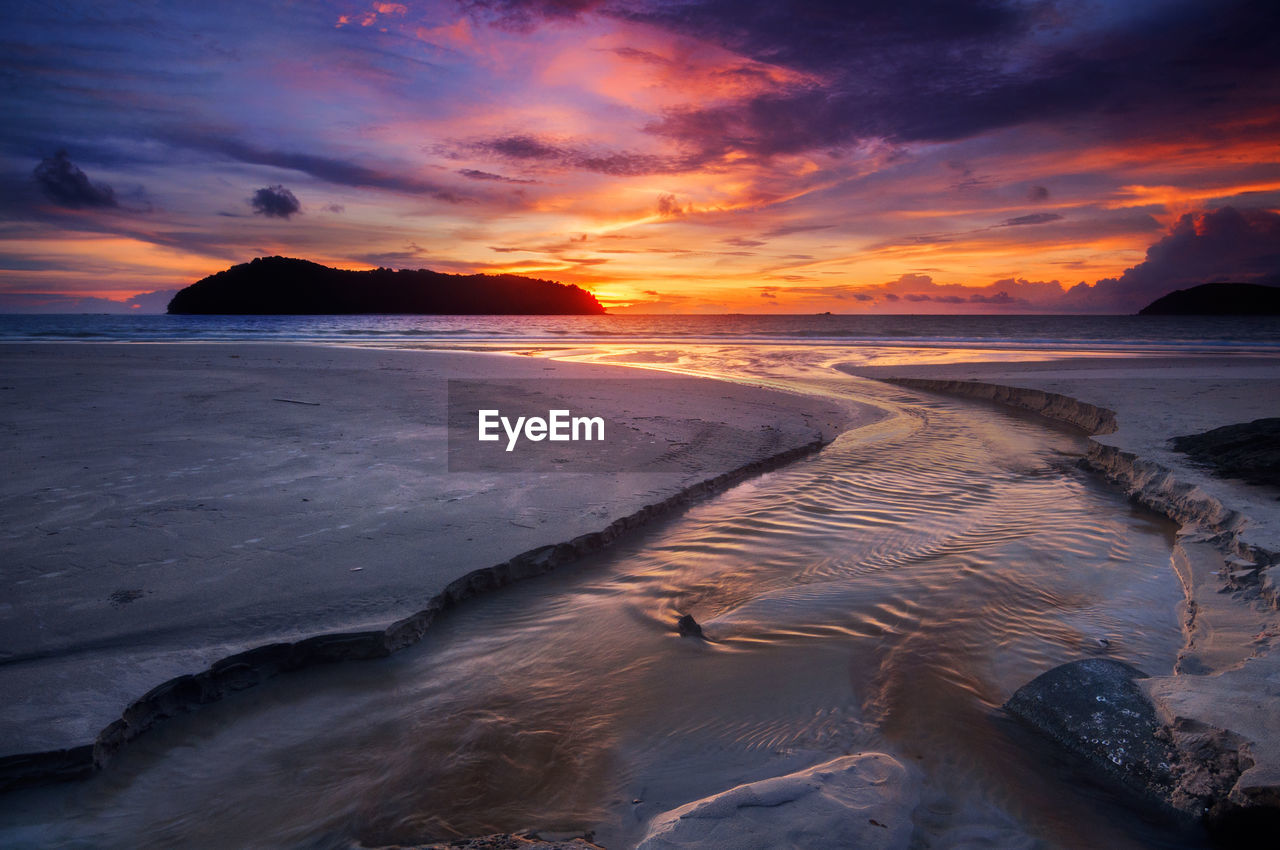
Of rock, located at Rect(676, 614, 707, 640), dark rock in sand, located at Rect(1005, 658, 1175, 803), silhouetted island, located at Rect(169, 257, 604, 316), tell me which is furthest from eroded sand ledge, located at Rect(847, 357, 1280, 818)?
silhouetted island, located at Rect(169, 257, 604, 316)

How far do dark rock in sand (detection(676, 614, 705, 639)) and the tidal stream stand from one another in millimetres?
63

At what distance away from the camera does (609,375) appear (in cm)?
1416

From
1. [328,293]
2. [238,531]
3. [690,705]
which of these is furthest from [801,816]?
A: [328,293]

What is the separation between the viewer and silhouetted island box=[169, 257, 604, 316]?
113 m

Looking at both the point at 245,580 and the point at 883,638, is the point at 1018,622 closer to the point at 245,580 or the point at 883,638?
the point at 883,638

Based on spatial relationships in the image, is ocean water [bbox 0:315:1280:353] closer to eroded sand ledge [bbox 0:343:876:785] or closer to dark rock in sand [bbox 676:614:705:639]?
eroded sand ledge [bbox 0:343:876:785]

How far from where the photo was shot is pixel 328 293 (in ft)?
379

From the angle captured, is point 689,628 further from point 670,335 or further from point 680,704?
point 670,335

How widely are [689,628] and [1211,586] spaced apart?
11.0ft

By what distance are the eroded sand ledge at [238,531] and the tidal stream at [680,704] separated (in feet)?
0.58

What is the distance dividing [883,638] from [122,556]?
4467 millimetres

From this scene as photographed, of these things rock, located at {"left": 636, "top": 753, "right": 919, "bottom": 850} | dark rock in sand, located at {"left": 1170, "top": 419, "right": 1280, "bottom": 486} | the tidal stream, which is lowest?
the tidal stream

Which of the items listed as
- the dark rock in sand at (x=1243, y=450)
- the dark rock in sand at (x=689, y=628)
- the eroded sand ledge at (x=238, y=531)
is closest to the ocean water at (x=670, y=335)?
the eroded sand ledge at (x=238, y=531)

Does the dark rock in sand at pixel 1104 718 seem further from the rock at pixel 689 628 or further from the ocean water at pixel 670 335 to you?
the ocean water at pixel 670 335
